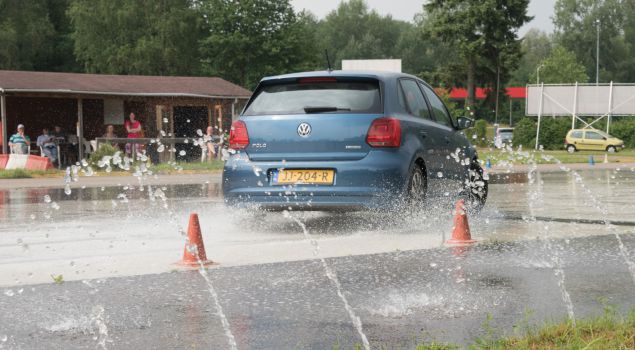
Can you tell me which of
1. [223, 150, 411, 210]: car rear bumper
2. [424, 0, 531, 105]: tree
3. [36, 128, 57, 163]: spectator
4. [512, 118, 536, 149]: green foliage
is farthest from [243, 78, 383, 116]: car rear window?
[424, 0, 531, 105]: tree

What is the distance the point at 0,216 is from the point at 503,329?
923 centimetres

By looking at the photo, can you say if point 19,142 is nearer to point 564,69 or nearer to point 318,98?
point 318,98

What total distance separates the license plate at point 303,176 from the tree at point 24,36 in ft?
190

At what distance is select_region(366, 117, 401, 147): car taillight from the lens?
10.0 meters

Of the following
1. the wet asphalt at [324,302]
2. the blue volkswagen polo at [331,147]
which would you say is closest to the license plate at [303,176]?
the blue volkswagen polo at [331,147]

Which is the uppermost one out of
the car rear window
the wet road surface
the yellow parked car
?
the car rear window

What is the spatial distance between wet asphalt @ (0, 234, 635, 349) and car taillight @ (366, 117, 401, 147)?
5.86ft

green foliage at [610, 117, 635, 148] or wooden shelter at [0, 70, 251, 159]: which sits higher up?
wooden shelter at [0, 70, 251, 159]

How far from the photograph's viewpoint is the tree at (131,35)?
221ft

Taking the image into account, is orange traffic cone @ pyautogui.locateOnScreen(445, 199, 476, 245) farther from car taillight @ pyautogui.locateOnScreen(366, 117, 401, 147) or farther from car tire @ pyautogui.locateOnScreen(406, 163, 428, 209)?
car taillight @ pyautogui.locateOnScreen(366, 117, 401, 147)

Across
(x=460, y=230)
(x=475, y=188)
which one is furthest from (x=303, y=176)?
(x=475, y=188)

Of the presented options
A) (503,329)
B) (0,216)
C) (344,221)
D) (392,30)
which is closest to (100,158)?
(0,216)

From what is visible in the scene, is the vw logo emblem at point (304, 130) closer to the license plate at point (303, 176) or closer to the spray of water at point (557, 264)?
the license plate at point (303, 176)

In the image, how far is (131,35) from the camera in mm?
69438
